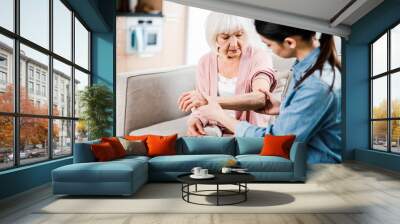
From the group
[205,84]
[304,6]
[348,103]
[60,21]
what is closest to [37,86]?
[60,21]

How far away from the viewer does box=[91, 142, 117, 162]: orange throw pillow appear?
5602 mm

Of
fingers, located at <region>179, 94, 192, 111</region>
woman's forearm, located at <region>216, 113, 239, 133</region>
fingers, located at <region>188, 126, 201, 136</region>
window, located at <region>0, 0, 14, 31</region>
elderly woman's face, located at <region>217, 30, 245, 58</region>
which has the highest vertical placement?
elderly woman's face, located at <region>217, 30, 245, 58</region>

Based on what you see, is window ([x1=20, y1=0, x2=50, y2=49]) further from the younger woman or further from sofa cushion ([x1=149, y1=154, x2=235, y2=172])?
the younger woman

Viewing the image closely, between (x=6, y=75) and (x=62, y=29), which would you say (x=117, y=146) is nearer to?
(x=6, y=75)

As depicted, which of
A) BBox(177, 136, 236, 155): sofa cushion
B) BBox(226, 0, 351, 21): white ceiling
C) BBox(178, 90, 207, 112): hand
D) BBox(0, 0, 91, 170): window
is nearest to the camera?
BBox(0, 0, 91, 170): window

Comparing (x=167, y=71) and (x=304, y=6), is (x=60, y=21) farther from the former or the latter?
(x=304, y=6)

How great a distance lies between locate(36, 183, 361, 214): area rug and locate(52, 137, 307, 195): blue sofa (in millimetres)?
174

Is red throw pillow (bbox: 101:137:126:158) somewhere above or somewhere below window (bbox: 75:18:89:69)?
below

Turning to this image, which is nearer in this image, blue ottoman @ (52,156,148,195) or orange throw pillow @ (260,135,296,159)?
blue ottoman @ (52,156,148,195)

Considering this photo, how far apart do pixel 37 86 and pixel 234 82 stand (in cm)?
430

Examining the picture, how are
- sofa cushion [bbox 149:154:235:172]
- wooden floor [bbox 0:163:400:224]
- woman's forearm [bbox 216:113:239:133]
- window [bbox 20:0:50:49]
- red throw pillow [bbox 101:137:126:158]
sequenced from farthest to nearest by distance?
woman's forearm [bbox 216:113:239:133] < red throw pillow [bbox 101:137:126:158] < sofa cushion [bbox 149:154:235:172] < window [bbox 20:0:50:49] < wooden floor [bbox 0:163:400:224]

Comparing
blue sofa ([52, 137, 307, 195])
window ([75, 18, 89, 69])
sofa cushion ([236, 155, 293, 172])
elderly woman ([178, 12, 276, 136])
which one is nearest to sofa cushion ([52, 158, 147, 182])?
blue sofa ([52, 137, 307, 195])

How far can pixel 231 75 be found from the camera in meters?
8.62

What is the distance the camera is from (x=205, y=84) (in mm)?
8688
